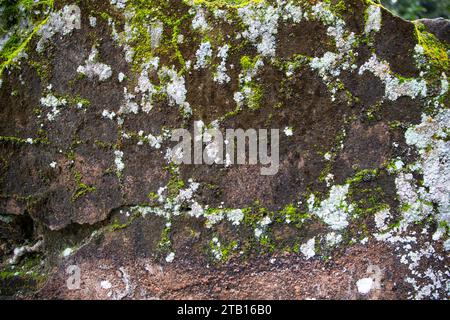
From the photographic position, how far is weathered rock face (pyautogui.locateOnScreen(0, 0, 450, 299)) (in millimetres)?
1809

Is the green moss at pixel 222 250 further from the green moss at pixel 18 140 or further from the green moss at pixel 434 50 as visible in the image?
the green moss at pixel 434 50

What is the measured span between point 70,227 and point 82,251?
4.6 inches

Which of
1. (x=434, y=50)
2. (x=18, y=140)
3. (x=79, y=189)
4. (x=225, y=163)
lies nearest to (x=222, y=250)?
(x=225, y=163)

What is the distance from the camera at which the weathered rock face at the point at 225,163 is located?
181cm

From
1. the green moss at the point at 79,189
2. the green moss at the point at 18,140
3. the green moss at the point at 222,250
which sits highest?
the green moss at the point at 18,140

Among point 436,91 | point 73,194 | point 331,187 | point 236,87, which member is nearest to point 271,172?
point 331,187

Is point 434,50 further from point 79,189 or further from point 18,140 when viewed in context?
point 18,140

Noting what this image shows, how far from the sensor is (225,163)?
1.93 m

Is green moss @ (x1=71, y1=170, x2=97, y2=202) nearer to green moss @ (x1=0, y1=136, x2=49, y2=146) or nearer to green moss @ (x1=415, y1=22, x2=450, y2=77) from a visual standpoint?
green moss @ (x1=0, y1=136, x2=49, y2=146)

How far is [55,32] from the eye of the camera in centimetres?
203

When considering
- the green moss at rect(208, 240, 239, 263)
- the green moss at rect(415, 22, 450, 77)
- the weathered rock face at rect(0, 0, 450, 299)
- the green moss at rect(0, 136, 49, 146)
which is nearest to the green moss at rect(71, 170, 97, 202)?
the weathered rock face at rect(0, 0, 450, 299)

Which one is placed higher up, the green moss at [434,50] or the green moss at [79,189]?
the green moss at [434,50]

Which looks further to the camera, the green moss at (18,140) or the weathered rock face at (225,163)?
the green moss at (18,140)

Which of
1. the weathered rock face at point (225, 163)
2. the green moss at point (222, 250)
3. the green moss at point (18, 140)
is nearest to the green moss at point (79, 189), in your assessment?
the weathered rock face at point (225, 163)
